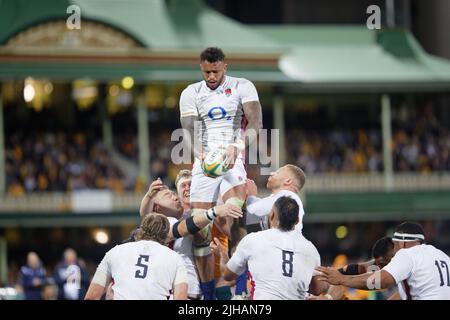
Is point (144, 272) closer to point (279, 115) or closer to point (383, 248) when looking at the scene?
point (383, 248)

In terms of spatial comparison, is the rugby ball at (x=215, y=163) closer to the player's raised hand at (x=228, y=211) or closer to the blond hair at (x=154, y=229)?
the player's raised hand at (x=228, y=211)

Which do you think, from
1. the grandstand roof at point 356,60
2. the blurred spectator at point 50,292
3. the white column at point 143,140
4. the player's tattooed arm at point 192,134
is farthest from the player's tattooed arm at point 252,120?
the grandstand roof at point 356,60

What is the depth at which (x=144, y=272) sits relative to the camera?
11562 mm

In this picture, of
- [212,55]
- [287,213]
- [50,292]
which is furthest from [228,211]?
[50,292]

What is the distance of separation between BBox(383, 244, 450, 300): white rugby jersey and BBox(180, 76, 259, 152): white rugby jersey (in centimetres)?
235

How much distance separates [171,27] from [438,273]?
23965 millimetres

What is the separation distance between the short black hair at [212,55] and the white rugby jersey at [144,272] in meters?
2.31

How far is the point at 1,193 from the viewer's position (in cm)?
3297

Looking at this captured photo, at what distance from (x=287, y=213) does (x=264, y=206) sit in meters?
1.39

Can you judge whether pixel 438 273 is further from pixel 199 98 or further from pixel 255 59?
pixel 255 59

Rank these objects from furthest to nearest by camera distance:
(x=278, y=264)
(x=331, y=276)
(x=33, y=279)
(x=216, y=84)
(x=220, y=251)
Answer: (x=33, y=279)
(x=220, y=251)
(x=216, y=84)
(x=331, y=276)
(x=278, y=264)

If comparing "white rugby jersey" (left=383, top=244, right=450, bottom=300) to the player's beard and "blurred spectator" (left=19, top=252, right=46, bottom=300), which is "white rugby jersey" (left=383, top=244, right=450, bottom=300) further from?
"blurred spectator" (left=19, top=252, right=46, bottom=300)

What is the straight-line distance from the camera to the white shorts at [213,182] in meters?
13.4
